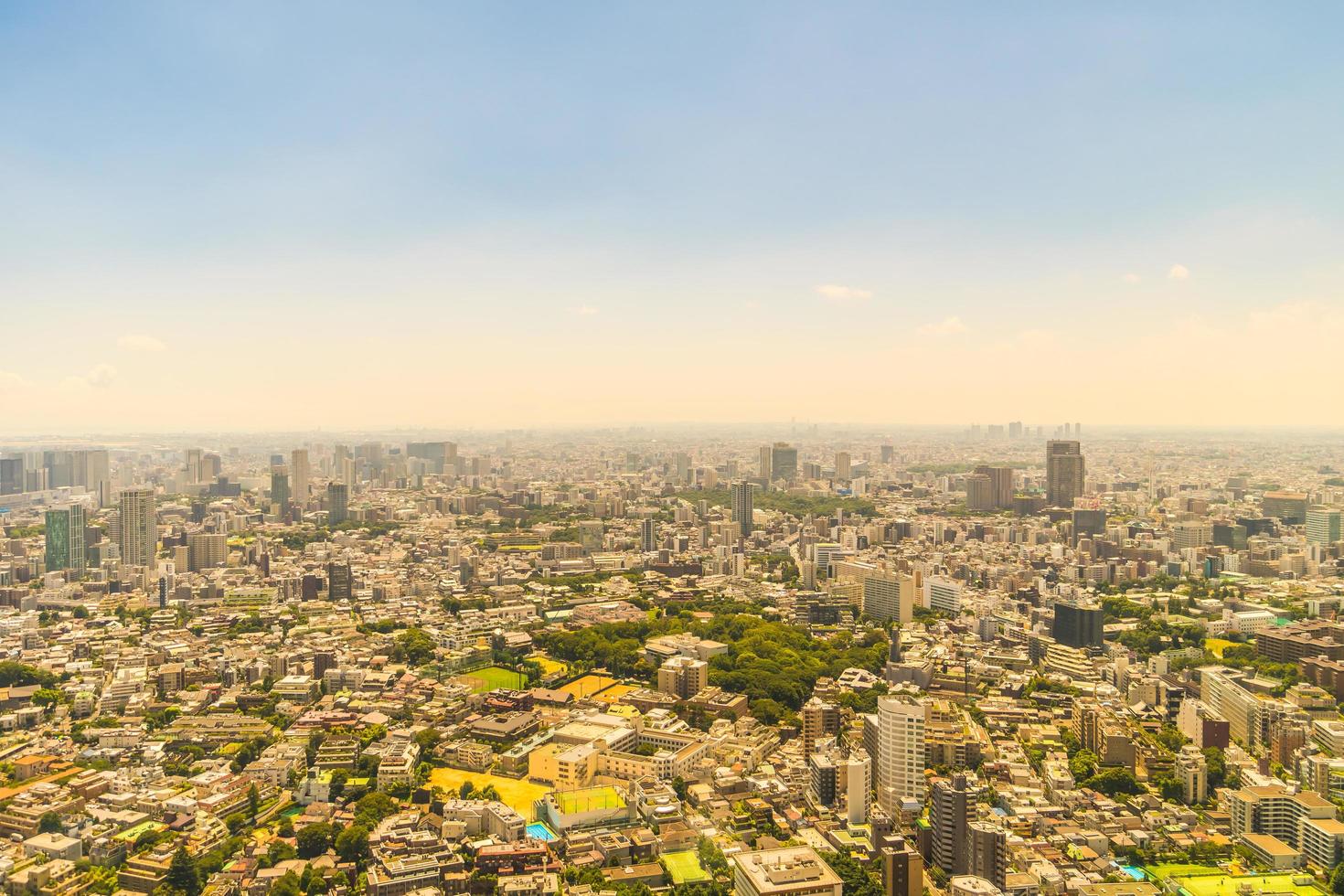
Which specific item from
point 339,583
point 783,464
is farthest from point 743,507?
point 783,464

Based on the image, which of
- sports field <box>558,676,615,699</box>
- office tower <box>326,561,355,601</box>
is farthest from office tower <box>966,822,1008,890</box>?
office tower <box>326,561,355,601</box>

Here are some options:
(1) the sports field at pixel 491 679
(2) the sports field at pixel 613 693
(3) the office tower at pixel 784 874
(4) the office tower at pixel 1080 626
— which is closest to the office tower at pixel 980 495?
(4) the office tower at pixel 1080 626

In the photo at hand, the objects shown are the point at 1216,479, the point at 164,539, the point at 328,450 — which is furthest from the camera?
the point at 328,450

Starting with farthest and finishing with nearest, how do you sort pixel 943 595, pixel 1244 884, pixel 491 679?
pixel 943 595
pixel 491 679
pixel 1244 884

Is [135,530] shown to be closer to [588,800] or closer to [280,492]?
[280,492]

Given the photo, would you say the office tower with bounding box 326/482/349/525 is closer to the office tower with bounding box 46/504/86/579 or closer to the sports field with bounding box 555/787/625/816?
the office tower with bounding box 46/504/86/579

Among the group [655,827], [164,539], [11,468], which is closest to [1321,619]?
[655,827]

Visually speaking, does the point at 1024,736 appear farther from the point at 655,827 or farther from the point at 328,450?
the point at 328,450
